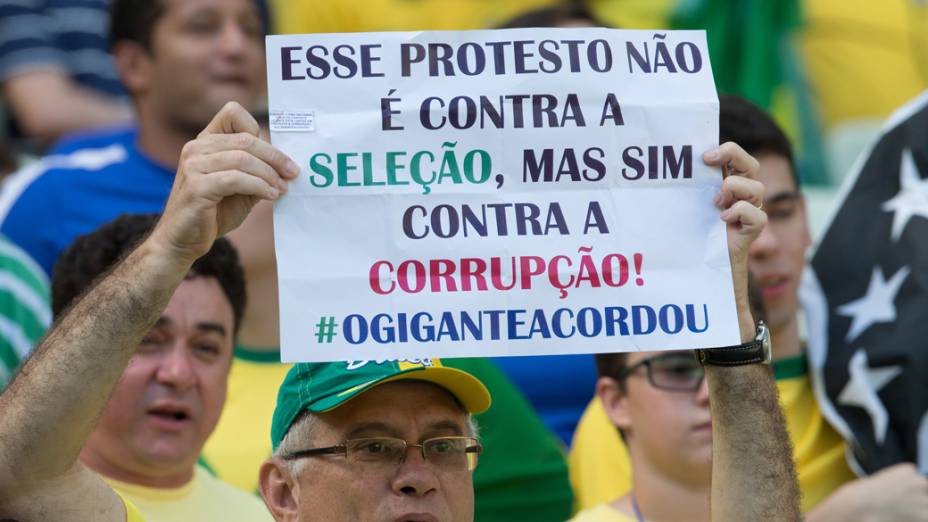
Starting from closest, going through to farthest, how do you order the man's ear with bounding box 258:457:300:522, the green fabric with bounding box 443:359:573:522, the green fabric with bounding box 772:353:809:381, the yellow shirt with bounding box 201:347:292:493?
1. the man's ear with bounding box 258:457:300:522
2. the yellow shirt with bounding box 201:347:292:493
3. the green fabric with bounding box 443:359:573:522
4. the green fabric with bounding box 772:353:809:381

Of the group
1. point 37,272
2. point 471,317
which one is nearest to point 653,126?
point 471,317

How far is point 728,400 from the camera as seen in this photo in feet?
11.1

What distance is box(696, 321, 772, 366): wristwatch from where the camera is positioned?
3.37m

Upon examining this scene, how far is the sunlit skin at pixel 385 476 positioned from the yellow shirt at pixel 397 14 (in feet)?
12.2

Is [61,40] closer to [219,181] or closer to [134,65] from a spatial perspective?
[134,65]

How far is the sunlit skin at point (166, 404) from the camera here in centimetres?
398

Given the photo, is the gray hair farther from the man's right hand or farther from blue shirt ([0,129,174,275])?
blue shirt ([0,129,174,275])

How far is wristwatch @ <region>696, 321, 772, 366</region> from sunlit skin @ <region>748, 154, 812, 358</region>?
147 cm

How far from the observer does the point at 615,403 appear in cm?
448

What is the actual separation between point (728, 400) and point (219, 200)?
3.73 ft

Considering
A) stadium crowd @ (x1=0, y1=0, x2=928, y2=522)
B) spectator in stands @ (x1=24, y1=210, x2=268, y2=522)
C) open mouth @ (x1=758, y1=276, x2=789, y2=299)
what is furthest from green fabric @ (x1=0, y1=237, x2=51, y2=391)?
open mouth @ (x1=758, y1=276, x2=789, y2=299)

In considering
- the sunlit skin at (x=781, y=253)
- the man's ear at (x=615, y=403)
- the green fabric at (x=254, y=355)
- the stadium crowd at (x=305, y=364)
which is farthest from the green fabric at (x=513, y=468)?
the sunlit skin at (x=781, y=253)

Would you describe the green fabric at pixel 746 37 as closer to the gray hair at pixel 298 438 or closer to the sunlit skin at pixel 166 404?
the sunlit skin at pixel 166 404

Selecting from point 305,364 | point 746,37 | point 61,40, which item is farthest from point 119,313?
point 746,37
